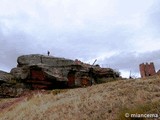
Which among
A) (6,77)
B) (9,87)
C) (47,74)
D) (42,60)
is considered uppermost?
(42,60)

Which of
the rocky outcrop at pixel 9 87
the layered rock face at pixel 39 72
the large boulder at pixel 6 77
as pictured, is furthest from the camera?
the layered rock face at pixel 39 72

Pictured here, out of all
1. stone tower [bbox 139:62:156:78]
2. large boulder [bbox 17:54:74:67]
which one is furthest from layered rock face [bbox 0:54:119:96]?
stone tower [bbox 139:62:156:78]

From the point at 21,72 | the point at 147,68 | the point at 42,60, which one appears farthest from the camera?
the point at 147,68

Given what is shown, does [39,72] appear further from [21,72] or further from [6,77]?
[6,77]

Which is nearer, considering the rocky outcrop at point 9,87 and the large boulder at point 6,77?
the rocky outcrop at point 9,87

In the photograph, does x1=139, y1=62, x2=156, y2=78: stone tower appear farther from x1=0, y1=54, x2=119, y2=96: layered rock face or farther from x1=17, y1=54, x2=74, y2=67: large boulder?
x1=17, y1=54, x2=74, y2=67: large boulder

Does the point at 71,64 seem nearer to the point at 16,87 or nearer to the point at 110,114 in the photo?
the point at 16,87

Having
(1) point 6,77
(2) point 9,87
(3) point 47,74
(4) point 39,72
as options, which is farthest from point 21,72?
(3) point 47,74

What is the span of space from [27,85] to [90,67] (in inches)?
387

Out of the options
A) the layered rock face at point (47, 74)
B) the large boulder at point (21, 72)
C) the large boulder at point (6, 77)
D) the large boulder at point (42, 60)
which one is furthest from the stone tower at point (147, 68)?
the large boulder at point (6, 77)

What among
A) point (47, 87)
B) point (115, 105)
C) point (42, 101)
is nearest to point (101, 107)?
point (115, 105)

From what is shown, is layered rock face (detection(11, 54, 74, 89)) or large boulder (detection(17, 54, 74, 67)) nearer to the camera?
layered rock face (detection(11, 54, 74, 89))

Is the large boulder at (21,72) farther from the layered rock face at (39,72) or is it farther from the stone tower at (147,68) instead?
the stone tower at (147,68)

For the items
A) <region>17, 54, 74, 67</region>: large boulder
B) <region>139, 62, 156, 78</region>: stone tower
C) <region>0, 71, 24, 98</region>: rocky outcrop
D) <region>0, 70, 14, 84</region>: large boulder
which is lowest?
<region>0, 71, 24, 98</region>: rocky outcrop
